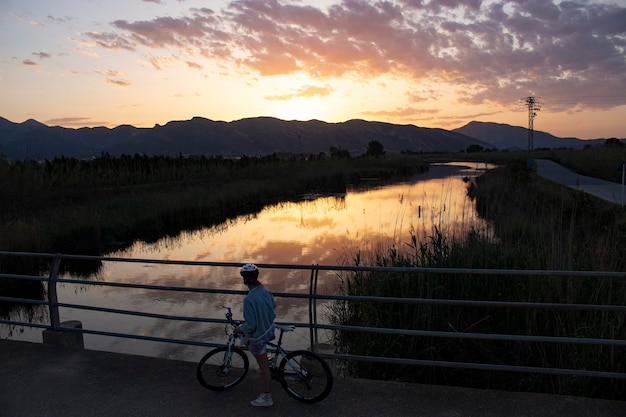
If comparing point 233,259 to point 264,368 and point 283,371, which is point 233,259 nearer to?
point 283,371

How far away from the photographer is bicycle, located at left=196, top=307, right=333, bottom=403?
4.38m

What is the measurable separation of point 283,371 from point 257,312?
68cm

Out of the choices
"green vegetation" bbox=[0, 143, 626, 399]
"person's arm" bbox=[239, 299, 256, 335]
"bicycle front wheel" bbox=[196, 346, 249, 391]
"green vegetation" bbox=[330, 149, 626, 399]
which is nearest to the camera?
"person's arm" bbox=[239, 299, 256, 335]

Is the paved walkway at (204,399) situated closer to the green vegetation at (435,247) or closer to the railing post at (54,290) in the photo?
the railing post at (54,290)

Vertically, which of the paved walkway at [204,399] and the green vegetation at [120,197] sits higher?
the green vegetation at [120,197]

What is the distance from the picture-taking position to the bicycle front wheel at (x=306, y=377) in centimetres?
438

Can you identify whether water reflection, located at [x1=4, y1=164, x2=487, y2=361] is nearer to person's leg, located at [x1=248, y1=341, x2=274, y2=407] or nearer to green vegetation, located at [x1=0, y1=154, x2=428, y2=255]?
green vegetation, located at [x1=0, y1=154, x2=428, y2=255]

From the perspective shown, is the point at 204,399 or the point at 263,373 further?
the point at 204,399

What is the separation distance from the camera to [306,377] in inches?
173

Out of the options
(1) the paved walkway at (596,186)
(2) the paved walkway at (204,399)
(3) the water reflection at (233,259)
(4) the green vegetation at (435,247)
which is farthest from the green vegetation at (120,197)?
(1) the paved walkway at (596,186)

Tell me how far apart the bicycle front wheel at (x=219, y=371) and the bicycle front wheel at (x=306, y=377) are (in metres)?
0.47

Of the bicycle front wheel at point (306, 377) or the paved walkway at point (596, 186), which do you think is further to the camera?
the paved walkway at point (596, 186)

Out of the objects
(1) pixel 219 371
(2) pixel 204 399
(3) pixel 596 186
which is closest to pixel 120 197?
(1) pixel 219 371

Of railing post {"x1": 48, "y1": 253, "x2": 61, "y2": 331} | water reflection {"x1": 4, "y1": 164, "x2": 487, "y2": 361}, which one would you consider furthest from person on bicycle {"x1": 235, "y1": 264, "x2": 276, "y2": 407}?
water reflection {"x1": 4, "y1": 164, "x2": 487, "y2": 361}
